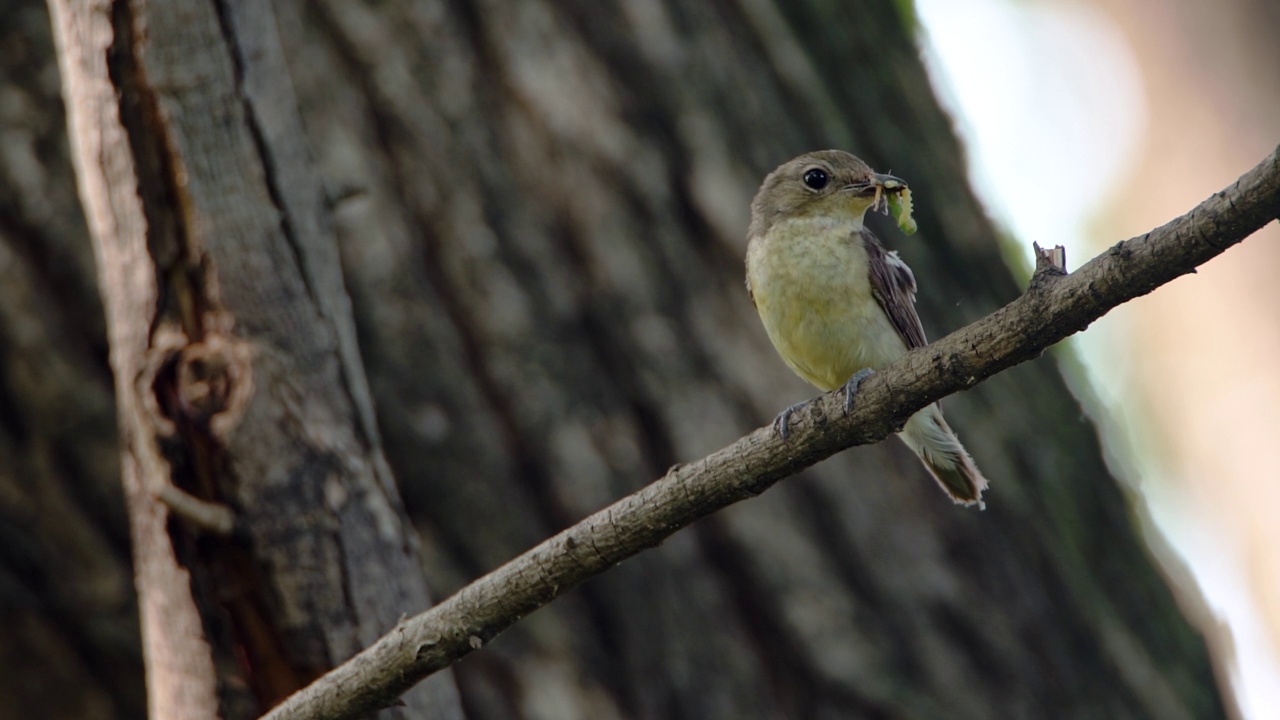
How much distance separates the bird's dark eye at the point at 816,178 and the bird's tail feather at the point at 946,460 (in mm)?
924

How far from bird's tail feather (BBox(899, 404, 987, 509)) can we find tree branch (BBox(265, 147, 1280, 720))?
1705mm

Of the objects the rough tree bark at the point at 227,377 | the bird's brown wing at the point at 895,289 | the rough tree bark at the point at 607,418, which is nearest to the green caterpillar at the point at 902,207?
the bird's brown wing at the point at 895,289

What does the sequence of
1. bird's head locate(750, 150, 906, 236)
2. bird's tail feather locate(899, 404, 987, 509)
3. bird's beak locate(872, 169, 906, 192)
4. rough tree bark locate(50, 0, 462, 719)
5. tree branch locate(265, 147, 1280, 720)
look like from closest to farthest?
tree branch locate(265, 147, 1280, 720) → rough tree bark locate(50, 0, 462, 719) → bird's tail feather locate(899, 404, 987, 509) → bird's beak locate(872, 169, 906, 192) → bird's head locate(750, 150, 906, 236)

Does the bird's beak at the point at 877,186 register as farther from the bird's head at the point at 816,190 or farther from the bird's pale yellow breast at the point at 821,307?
the bird's pale yellow breast at the point at 821,307

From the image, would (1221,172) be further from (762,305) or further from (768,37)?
(762,305)

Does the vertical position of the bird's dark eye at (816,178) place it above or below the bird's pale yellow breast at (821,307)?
above

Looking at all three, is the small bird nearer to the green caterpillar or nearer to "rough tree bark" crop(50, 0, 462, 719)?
the green caterpillar

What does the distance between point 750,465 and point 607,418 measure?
2.05 meters

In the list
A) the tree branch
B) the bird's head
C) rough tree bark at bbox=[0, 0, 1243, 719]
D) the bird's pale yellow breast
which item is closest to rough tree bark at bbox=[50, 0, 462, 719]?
the tree branch

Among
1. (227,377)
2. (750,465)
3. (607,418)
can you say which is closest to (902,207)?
(607,418)

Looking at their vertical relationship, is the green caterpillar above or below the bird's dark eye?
below

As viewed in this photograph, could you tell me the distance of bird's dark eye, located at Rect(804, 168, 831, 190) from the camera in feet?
15.7

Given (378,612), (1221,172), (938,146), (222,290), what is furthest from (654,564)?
(1221,172)

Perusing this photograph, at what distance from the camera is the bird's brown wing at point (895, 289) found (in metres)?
4.59
